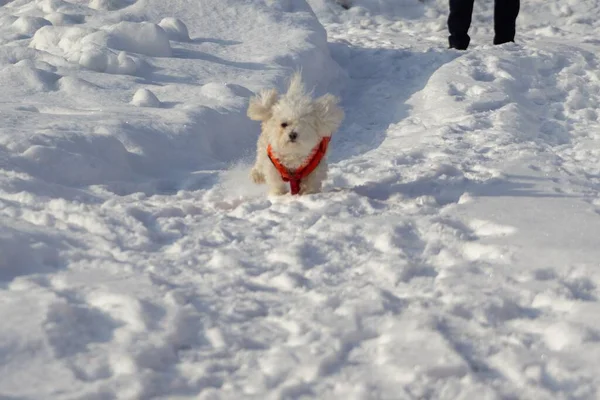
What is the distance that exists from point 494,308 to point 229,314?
1.10 meters

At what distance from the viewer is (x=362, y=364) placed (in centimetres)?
277

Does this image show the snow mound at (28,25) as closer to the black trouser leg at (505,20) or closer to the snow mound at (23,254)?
the snow mound at (23,254)

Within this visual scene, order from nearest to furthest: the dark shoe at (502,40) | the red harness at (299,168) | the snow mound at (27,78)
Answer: the red harness at (299,168) < the snow mound at (27,78) < the dark shoe at (502,40)

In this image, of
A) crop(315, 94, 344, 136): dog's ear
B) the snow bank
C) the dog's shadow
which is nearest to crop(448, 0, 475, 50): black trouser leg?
the dog's shadow

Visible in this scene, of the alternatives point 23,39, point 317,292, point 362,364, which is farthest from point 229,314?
point 23,39

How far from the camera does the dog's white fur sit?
15.3 ft

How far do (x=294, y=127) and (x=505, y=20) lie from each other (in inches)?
215

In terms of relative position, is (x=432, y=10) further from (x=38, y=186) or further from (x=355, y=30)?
(x=38, y=186)

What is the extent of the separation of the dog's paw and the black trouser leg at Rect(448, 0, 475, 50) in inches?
187

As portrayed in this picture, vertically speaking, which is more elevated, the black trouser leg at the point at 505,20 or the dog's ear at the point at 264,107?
the dog's ear at the point at 264,107

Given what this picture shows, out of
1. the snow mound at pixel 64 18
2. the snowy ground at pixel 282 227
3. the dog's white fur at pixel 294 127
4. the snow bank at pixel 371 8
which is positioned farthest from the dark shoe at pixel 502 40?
the dog's white fur at pixel 294 127

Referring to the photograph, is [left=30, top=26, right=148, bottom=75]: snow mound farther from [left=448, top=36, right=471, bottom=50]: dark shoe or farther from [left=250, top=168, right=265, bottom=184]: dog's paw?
[left=448, top=36, right=471, bottom=50]: dark shoe

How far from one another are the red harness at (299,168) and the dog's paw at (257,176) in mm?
260

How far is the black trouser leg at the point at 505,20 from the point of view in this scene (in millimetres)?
9125
